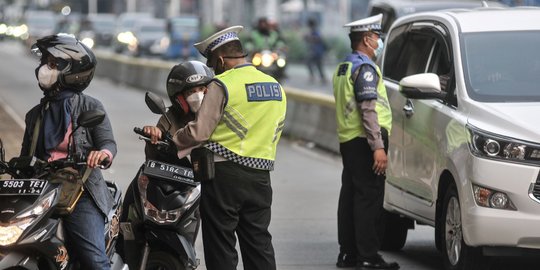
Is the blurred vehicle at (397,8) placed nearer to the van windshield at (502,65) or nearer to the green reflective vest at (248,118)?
the van windshield at (502,65)

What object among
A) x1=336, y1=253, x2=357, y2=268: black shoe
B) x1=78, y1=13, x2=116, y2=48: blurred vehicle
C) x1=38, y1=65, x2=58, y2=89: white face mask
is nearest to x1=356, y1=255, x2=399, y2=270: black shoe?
x1=336, y1=253, x2=357, y2=268: black shoe

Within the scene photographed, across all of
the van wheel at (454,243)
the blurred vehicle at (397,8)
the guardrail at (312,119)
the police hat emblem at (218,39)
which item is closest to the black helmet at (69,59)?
the police hat emblem at (218,39)

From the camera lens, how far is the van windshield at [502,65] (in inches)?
365

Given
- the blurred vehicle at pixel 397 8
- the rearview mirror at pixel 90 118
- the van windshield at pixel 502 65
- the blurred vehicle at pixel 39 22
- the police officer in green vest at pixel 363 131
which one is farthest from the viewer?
the blurred vehicle at pixel 39 22

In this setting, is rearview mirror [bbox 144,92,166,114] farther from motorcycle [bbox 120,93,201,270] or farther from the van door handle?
the van door handle

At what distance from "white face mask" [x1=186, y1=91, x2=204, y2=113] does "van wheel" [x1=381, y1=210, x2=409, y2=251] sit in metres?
3.55

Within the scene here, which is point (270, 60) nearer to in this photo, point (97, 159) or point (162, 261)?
point (162, 261)

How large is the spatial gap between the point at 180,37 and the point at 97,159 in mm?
55023

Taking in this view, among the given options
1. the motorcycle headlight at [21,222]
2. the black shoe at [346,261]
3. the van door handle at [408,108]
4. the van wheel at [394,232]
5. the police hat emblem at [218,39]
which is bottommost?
the van wheel at [394,232]

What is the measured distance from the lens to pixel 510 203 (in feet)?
27.4

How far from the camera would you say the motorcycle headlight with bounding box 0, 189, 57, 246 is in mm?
6254

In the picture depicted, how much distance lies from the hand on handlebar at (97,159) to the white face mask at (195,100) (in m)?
1.13

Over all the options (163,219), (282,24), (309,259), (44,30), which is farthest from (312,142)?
(44,30)

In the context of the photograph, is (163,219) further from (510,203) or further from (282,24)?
(282,24)
